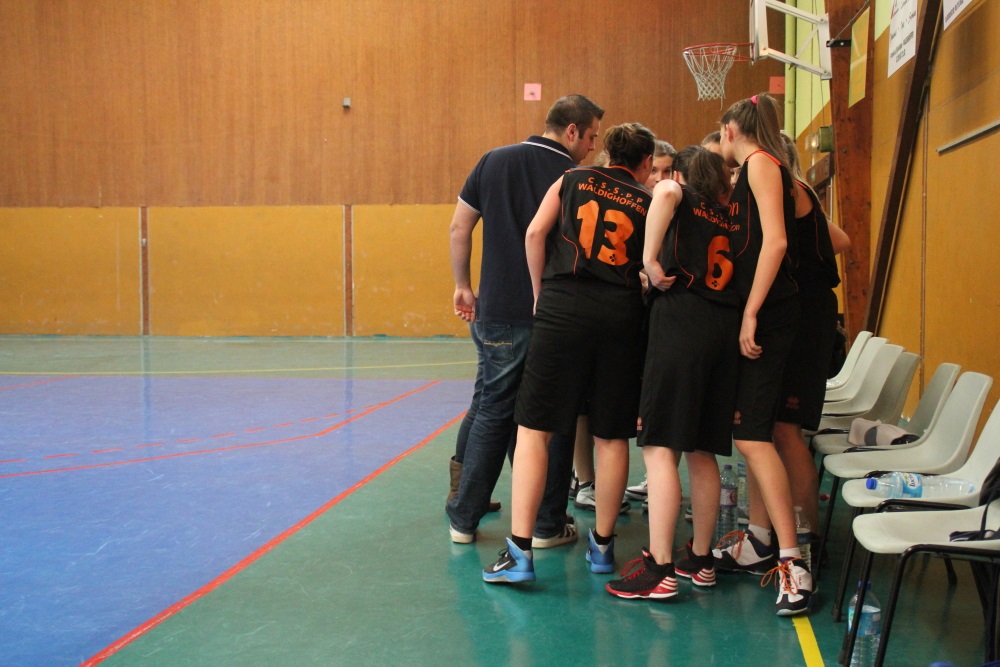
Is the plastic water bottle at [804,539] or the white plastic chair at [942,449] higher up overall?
the white plastic chair at [942,449]

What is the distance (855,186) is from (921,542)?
202 inches

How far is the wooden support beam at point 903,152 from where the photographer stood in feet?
16.6

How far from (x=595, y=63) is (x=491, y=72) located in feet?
4.92

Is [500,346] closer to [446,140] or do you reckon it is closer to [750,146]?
[750,146]

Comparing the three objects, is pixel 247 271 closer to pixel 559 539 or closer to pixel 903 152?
pixel 903 152

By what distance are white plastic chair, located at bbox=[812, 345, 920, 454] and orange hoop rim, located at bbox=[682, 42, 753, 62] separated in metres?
7.28

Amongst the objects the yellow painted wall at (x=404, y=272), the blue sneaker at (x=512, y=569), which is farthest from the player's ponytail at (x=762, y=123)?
the yellow painted wall at (x=404, y=272)

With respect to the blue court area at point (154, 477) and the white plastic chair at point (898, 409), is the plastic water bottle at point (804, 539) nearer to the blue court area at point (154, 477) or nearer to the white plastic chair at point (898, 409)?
the white plastic chair at point (898, 409)

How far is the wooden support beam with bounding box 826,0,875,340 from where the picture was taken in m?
6.73

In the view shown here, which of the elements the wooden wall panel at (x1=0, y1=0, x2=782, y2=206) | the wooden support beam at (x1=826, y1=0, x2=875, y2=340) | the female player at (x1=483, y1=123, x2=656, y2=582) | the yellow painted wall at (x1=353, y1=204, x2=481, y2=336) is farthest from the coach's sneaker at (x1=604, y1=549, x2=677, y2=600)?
the wooden wall panel at (x1=0, y1=0, x2=782, y2=206)

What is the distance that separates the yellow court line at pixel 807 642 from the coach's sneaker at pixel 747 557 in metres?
0.43

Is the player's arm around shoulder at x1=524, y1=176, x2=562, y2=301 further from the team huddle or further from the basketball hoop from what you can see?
the basketball hoop

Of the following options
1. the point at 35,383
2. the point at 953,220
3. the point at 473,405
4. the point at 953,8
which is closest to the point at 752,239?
the point at 473,405

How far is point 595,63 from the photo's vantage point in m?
12.7
